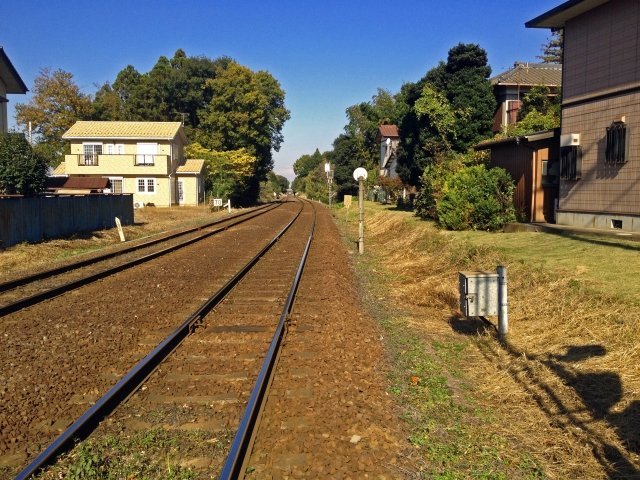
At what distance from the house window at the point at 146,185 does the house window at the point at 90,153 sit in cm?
405

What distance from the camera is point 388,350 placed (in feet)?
24.2

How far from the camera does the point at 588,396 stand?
559 centimetres

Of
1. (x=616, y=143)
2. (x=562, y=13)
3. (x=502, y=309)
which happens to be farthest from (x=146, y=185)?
(x=502, y=309)

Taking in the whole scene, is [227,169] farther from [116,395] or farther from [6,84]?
[116,395]

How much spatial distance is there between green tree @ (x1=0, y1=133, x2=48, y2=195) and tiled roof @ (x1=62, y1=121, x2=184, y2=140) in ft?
74.8

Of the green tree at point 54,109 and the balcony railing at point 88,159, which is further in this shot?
the green tree at point 54,109

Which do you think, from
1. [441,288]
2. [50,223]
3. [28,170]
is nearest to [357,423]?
[441,288]

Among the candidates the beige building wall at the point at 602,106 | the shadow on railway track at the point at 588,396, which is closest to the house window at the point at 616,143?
the beige building wall at the point at 602,106

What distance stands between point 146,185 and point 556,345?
46.4 m

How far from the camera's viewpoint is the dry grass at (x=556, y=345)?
4684 millimetres

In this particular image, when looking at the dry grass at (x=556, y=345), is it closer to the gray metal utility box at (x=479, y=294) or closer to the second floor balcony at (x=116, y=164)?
the gray metal utility box at (x=479, y=294)

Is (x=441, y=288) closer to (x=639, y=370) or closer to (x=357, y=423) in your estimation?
(x=639, y=370)

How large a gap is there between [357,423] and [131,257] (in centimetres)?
1312

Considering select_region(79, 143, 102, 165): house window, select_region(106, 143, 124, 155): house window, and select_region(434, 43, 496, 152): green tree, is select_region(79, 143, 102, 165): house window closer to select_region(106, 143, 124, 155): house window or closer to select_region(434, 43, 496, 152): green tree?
select_region(106, 143, 124, 155): house window
